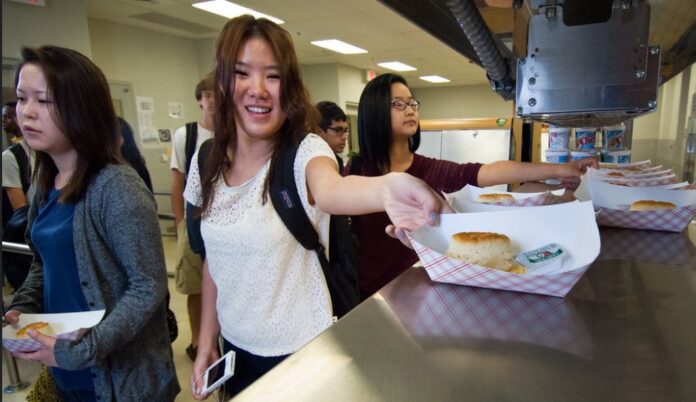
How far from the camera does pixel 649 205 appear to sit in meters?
0.97

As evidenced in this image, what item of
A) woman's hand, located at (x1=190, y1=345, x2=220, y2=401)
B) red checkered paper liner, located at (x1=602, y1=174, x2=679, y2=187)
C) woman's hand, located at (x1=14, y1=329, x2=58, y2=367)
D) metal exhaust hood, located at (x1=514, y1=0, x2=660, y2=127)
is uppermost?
metal exhaust hood, located at (x1=514, y1=0, x2=660, y2=127)

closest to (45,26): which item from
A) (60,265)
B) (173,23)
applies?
(173,23)

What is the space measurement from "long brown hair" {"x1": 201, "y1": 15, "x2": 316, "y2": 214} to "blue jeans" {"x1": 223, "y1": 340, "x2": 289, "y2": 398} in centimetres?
35

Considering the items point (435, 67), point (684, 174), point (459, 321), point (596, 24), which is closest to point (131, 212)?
point (459, 321)

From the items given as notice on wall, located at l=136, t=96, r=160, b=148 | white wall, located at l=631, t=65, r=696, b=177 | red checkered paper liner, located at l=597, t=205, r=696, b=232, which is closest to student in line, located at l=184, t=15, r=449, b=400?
red checkered paper liner, located at l=597, t=205, r=696, b=232

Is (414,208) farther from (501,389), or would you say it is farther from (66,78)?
(66,78)

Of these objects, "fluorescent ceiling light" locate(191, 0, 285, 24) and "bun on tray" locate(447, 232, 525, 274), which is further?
"fluorescent ceiling light" locate(191, 0, 285, 24)

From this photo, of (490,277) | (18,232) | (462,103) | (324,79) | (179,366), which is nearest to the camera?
(490,277)

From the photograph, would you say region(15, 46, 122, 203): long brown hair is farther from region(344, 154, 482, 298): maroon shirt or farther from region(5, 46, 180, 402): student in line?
region(344, 154, 482, 298): maroon shirt

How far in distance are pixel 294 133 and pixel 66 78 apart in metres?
0.60

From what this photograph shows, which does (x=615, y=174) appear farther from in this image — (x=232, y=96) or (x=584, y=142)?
(x=232, y=96)

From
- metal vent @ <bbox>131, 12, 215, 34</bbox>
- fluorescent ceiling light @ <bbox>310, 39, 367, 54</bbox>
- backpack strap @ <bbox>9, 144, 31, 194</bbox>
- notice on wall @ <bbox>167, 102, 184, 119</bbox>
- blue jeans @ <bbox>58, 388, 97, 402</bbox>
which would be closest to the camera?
blue jeans @ <bbox>58, 388, 97, 402</bbox>

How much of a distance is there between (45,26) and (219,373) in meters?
4.28

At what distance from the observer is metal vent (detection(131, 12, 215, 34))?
496 centimetres
